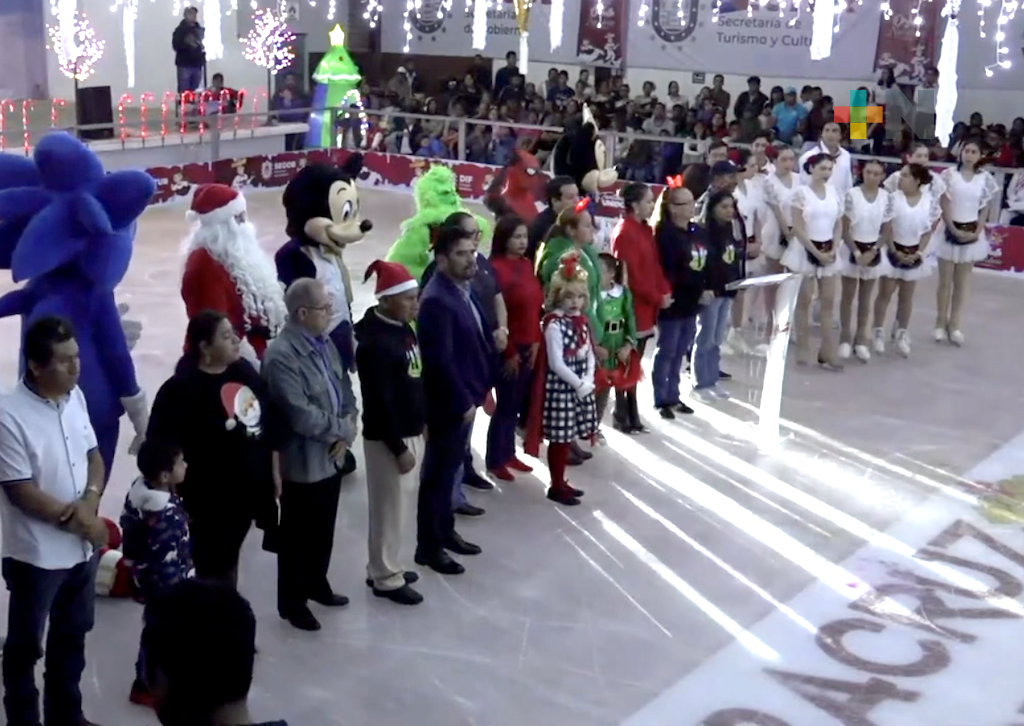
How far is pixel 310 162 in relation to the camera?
12.1 meters

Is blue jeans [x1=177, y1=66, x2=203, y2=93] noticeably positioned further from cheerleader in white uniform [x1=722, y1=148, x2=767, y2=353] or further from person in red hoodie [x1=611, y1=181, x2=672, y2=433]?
person in red hoodie [x1=611, y1=181, x2=672, y2=433]

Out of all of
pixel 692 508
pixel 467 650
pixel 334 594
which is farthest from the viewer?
pixel 692 508

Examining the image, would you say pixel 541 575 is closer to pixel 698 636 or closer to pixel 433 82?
pixel 698 636

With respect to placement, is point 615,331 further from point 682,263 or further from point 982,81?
point 982,81

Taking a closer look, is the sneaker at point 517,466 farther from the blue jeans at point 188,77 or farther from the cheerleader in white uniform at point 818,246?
the blue jeans at point 188,77

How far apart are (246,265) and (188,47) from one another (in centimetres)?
1147

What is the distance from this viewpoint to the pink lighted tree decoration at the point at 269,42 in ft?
56.9

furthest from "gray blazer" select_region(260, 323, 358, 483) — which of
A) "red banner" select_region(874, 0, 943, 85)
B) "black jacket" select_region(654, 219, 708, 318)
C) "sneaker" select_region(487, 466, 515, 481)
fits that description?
"red banner" select_region(874, 0, 943, 85)

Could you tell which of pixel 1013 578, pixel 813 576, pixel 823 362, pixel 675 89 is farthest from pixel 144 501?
pixel 675 89

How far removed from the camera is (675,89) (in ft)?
47.3

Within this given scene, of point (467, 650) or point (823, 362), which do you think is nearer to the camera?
point (467, 650)

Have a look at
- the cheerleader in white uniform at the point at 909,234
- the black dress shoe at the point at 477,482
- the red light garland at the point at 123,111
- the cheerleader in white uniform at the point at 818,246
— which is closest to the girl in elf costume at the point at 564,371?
the black dress shoe at the point at 477,482

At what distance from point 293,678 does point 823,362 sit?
451 cm

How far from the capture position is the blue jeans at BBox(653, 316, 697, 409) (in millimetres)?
6223
